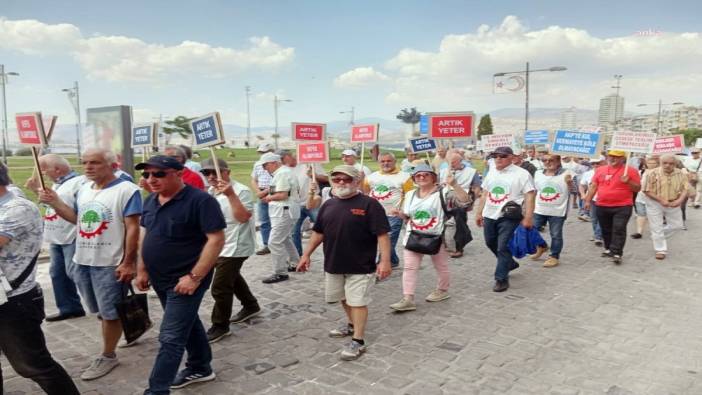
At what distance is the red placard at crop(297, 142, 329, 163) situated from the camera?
7.52 m

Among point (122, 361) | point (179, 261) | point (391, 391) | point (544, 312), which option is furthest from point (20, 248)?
point (544, 312)

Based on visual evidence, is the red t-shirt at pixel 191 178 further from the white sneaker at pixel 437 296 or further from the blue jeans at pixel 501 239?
the blue jeans at pixel 501 239

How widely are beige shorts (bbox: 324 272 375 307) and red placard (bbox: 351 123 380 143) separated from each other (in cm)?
443

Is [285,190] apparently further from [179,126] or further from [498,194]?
[179,126]

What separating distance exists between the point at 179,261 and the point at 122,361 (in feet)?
5.06

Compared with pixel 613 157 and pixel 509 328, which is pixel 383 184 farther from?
pixel 613 157

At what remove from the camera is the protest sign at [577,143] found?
26.5 feet

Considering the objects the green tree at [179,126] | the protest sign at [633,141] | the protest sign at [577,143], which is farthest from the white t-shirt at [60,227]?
the green tree at [179,126]

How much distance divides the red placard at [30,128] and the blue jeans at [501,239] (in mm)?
5140

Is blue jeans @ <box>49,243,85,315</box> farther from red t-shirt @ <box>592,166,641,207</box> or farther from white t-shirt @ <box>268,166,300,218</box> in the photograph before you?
red t-shirt @ <box>592,166,641,207</box>

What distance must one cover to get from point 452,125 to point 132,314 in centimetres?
535

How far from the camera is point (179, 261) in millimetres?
3383

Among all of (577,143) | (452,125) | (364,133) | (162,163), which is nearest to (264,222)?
(364,133)

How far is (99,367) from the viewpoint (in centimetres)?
398
